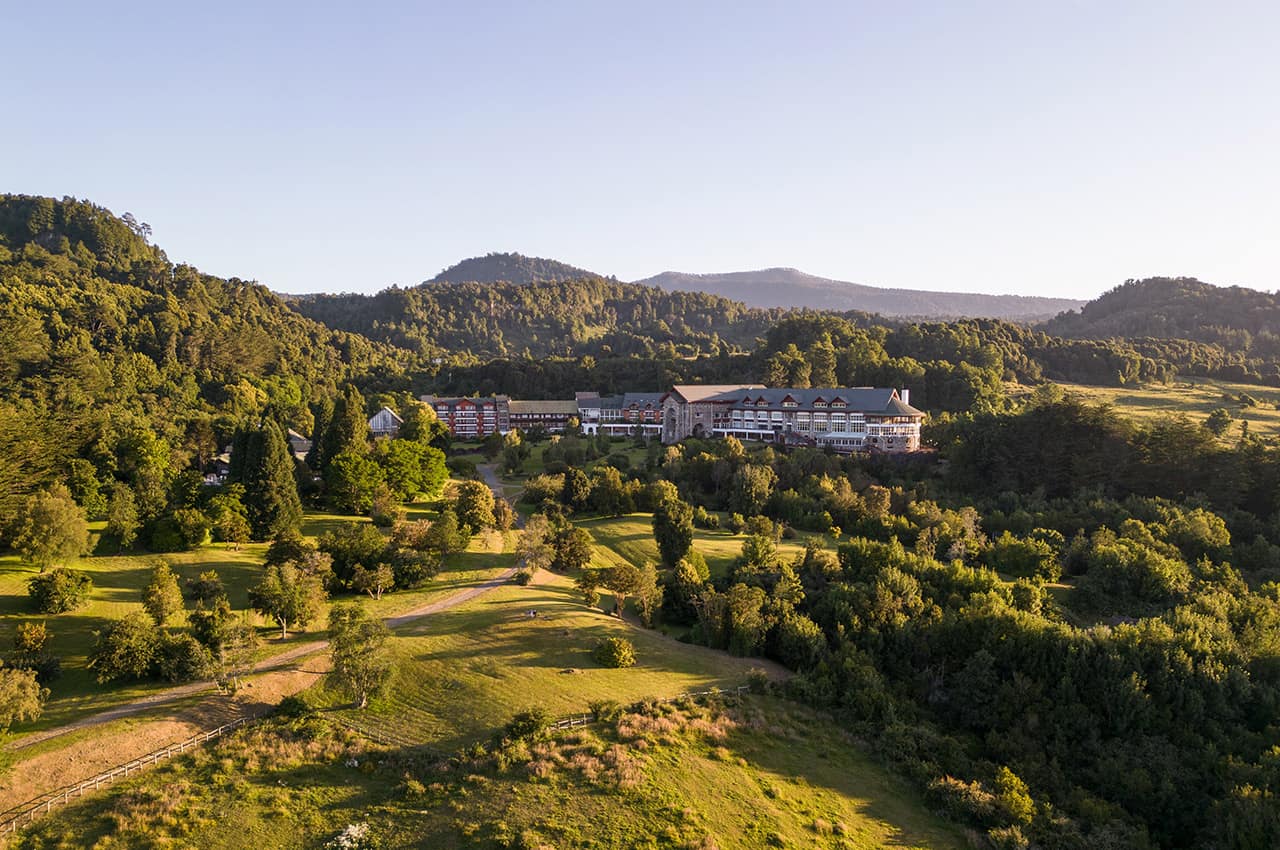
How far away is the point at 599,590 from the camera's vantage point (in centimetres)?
4406

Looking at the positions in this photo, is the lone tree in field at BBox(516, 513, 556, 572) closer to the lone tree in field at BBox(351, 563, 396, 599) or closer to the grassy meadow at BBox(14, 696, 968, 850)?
the lone tree in field at BBox(351, 563, 396, 599)

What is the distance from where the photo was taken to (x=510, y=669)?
31.4 meters

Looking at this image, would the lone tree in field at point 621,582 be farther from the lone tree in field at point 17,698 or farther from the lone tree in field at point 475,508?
the lone tree in field at point 17,698

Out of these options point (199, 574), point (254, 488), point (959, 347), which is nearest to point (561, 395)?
point (959, 347)

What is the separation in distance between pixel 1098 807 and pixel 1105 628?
1119 centimetres

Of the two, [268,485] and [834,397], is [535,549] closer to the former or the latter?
[268,485]

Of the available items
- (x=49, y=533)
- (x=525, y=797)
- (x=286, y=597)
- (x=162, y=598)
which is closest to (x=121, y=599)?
(x=49, y=533)

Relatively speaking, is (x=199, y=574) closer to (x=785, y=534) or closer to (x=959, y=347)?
(x=785, y=534)

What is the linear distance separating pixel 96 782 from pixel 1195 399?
121713 mm

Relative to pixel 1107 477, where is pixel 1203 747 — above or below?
below

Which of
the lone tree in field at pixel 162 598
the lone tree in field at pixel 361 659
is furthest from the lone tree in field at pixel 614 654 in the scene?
the lone tree in field at pixel 162 598

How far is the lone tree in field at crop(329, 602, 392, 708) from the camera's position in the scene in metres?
27.6

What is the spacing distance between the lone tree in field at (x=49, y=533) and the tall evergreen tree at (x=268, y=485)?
9821 mm

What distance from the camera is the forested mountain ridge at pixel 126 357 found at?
49938mm
